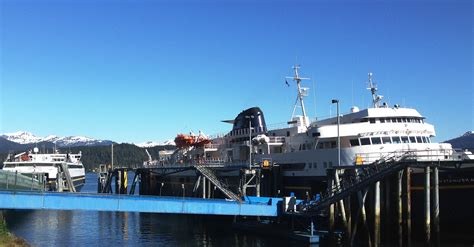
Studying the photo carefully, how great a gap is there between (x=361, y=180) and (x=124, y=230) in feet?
77.0

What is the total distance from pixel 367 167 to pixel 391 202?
9.73 ft

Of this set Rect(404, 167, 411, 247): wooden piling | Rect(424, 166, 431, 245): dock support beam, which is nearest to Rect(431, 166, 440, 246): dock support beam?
Rect(424, 166, 431, 245): dock support beam

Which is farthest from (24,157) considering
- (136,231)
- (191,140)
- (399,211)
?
(399,211)

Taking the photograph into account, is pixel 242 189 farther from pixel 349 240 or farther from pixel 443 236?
pixel 443 236

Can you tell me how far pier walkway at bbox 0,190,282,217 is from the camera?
3291cm

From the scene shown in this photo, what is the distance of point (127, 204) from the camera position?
116 ft

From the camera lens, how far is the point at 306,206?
130 ft

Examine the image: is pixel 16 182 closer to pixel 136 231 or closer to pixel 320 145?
pixel 136 231

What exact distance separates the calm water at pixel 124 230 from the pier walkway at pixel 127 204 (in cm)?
276

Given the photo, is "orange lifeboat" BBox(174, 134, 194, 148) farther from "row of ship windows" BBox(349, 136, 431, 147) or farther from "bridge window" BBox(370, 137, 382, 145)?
"bridge window" BBox(370, 137, 382, 145)

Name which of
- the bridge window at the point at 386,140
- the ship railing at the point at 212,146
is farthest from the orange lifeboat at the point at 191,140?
the bridge window at the point at 386,140

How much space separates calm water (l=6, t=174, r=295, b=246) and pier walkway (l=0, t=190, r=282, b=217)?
2.76 meters

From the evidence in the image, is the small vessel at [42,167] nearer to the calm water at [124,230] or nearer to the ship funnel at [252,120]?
the calm water at [124,230]

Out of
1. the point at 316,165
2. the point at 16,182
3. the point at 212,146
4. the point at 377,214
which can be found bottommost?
the point at 377,214
